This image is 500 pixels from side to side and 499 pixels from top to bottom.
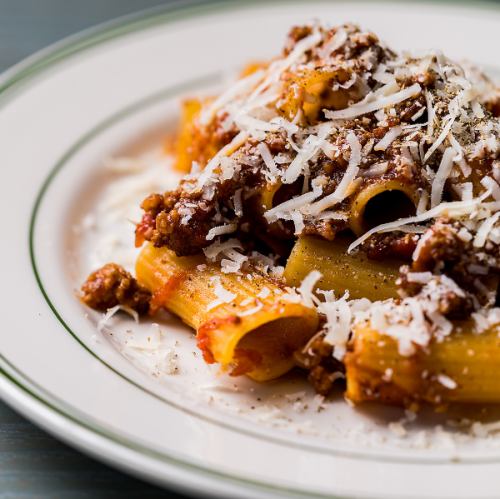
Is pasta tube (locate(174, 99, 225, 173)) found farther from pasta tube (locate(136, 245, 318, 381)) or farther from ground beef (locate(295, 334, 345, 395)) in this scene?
ground beef (locate(295, 334, 345, 395))

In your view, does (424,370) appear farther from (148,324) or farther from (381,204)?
(148,324)

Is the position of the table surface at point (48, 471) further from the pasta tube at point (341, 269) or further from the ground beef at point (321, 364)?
the pasta tube at point (341, 269)

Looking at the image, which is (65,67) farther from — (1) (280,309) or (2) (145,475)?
(2) (145,475)

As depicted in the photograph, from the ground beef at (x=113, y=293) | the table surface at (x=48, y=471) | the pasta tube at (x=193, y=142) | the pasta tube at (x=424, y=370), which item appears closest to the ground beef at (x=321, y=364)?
the pasta tube at (x=424, y=370)

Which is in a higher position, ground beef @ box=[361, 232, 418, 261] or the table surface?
ground beef @ box=[361, 232, 418, 261]

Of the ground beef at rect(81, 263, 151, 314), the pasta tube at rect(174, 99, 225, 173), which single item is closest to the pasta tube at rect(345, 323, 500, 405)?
the ground beef at rect(81, 263, 151, 314)

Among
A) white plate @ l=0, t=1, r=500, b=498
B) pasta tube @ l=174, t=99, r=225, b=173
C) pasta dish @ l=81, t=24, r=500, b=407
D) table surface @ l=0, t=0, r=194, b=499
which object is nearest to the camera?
white plate @ l=0, t=1, r=500, b=498

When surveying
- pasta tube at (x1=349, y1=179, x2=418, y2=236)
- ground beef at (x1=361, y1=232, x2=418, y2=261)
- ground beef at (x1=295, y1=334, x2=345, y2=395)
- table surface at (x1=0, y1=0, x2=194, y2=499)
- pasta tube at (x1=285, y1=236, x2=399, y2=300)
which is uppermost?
pasta tube at (x1=349, y1=179, x2=418, y2=236)
